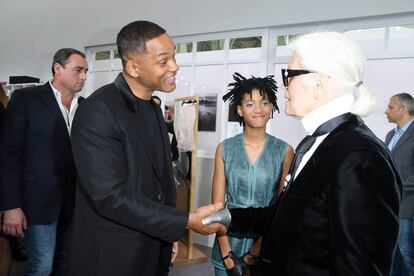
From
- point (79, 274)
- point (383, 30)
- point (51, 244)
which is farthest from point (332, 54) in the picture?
point (383, 30)

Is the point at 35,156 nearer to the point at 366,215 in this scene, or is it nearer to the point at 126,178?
the point at 126,178

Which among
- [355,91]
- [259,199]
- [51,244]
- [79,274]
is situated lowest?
[51,244]

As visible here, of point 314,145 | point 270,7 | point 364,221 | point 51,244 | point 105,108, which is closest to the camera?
point 364,221

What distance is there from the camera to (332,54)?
110 centimetres

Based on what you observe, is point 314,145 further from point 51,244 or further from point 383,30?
point 383,30

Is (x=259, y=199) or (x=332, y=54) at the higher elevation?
(x=332, y=54)

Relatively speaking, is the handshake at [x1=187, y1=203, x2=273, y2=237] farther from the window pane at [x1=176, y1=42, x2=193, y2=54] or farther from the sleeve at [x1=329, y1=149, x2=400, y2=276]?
the window pane at [x1=176, y1=42, x2=193, y2=54]

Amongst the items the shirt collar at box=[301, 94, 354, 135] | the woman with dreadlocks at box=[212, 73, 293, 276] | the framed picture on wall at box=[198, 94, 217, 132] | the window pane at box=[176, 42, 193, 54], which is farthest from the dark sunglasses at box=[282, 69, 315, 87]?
the window pane at box=[176, 42, 193, 54]

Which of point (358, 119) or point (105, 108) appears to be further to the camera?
point (105, 108)

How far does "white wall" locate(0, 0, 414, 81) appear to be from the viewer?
346 cm

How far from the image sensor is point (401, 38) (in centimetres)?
329

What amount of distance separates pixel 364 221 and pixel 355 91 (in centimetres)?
43

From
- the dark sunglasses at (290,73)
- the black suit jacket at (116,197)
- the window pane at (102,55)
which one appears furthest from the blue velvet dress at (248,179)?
the window pane at (102,55)

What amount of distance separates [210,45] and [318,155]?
138 inches
